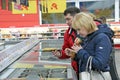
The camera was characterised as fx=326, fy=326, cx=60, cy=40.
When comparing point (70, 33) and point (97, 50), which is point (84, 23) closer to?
point (97, 50)

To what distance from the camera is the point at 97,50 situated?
7.25ft

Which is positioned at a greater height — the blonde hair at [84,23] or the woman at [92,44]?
the blonde hair at [84,23]

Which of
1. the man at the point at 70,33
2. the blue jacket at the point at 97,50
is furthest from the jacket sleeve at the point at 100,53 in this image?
the man at the point at 70,33

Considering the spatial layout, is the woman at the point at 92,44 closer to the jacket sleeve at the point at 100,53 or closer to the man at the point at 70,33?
the jacket sleeve at the point at 100,53

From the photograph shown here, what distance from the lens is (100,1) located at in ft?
37.9

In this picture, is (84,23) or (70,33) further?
(70,33)

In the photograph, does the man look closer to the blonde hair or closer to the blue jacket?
the blue jacket

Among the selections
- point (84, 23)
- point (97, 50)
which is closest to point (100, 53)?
point (97, 50)

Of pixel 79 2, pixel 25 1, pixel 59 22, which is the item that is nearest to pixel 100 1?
pixel 79 2

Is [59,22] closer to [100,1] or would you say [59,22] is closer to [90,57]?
[100,1]

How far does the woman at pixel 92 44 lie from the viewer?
2186 millimetres

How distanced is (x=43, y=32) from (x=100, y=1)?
298cm

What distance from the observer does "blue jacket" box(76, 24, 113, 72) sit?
2184 mm

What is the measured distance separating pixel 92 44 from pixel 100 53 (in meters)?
0.12
